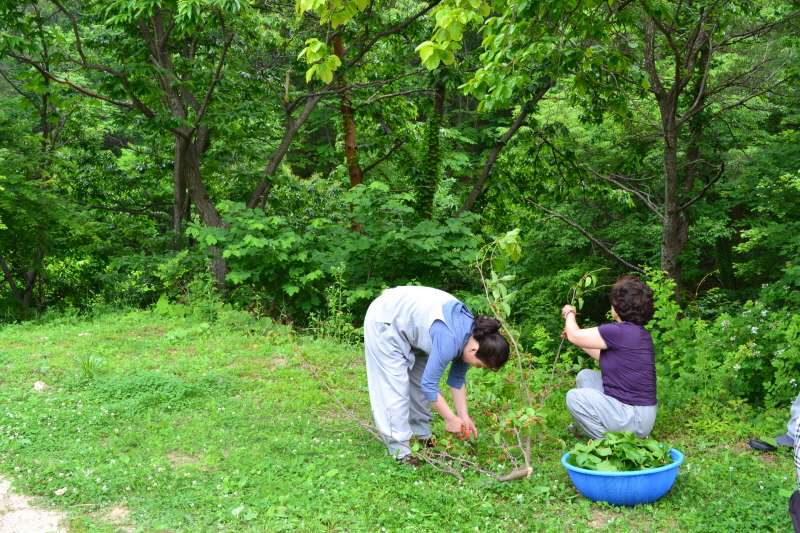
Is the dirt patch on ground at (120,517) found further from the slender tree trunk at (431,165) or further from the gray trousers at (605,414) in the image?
the slender tree trunk at (431,165)

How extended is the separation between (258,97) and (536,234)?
5052 millimetres

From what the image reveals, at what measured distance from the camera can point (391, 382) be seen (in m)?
4.25

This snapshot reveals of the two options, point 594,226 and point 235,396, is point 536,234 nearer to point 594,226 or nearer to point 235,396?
point 594,226

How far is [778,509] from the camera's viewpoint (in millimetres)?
3605

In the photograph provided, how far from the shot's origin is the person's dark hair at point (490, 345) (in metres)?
3.90

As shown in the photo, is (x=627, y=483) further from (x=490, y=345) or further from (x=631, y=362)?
(x=490, y=345)

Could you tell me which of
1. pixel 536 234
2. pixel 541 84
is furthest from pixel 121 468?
pixel 536 234

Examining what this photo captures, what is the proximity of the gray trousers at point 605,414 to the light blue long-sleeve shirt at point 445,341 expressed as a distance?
0.92 metres

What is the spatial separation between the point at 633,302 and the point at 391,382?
1.62 meters

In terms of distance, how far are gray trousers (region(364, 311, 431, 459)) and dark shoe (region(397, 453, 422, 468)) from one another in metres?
0.02

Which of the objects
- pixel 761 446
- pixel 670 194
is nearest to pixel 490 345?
pixel 761 446

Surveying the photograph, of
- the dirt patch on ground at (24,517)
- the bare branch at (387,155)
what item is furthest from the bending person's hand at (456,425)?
the bare branch at (387,155)

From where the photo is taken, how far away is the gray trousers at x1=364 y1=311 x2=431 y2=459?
4.24 m

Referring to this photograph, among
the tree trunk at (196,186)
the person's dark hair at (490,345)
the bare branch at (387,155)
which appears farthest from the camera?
the bare branch at (387,155)
